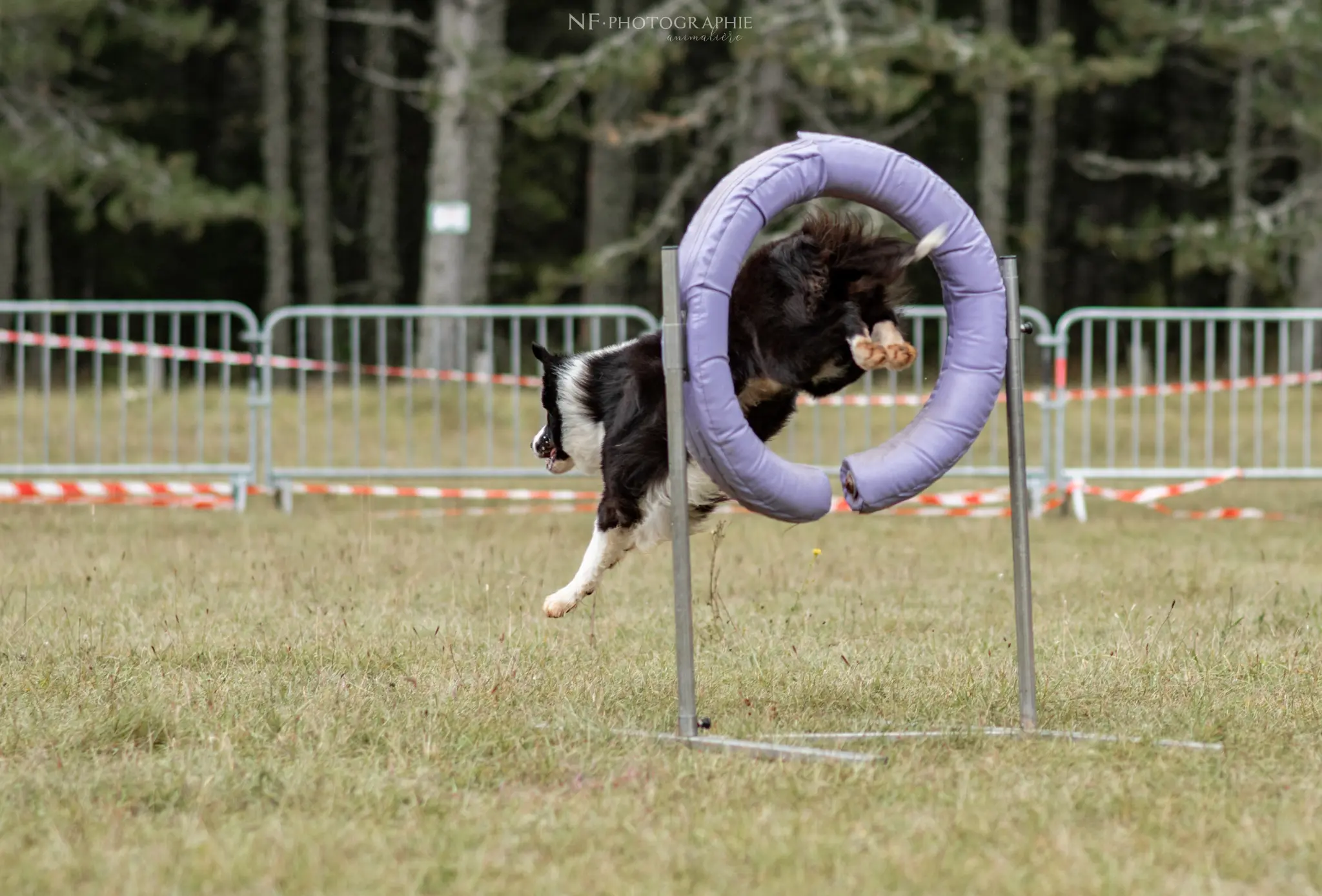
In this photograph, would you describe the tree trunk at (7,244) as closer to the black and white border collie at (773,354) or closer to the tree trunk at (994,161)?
the tree trunk at (994,161)

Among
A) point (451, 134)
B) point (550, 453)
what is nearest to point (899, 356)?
point (550, 453)

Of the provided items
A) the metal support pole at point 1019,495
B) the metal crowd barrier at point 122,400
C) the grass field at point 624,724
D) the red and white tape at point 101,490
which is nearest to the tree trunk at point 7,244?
the metal crowd barrier at point 122,400

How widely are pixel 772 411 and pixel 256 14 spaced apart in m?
26.8

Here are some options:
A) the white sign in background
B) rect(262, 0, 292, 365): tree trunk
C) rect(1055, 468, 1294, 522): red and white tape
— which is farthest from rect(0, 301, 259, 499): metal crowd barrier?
rect(1055, 468, 1294, 522): red and white tape

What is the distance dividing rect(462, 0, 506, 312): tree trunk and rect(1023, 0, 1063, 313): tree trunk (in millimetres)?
8138

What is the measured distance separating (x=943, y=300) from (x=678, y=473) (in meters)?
0.86

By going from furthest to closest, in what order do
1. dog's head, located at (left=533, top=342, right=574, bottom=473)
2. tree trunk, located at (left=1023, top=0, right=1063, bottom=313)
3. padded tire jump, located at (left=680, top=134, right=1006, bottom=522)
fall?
1. tree trunk, located at (left=1023, top=0, right=1063, bottom=313)
2. dog's head, located at (left=533, top=342, right=574, bottom=473)
3. padded tire jump, located at (left=680, top=134, right=1006, bottom=522)

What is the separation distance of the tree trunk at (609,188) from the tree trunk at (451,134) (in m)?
5.22

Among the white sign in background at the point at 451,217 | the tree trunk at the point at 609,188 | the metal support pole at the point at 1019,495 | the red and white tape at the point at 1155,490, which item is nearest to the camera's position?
the metal support pole at the point at 1019,495

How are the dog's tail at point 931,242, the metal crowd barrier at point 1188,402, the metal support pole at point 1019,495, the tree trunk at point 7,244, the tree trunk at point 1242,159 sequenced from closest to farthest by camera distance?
the dog's tail at point 931,242 → the metal support pole at point 1019,495 → the metal crowd barrier at point 1188,402 → the tree trunk at point 1242,159 → the tree trunk at point 7,244

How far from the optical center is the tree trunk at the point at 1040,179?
85.7 ft

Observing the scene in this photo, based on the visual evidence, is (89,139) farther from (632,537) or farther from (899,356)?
(899,356)

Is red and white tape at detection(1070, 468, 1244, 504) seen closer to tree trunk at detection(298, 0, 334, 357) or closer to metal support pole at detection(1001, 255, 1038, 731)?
metal support pole at detection(1001, 255, 1038, 731)

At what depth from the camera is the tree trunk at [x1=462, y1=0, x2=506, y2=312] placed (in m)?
17.9
